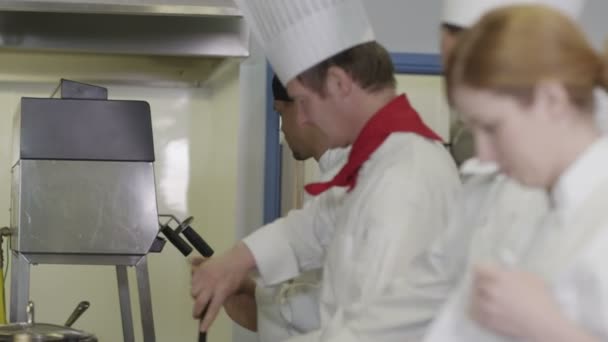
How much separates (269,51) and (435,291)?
2.07 ft

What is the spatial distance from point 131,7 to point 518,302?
1997 millimetres

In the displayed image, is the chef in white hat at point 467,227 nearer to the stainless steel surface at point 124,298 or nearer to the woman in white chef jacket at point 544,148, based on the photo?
the woman in white chef jacket at point 544,148

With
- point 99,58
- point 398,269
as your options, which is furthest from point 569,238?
point 99,58

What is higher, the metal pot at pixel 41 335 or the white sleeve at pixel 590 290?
the white sleeve at pixel 590 290

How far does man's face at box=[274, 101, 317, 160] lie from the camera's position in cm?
221

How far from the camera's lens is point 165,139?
11.6 ft

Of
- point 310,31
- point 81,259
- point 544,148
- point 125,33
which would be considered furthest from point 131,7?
point 544,148

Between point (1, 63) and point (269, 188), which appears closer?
point (269, 188)

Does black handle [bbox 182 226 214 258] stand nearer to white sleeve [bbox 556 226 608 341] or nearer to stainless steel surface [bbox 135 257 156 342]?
stainless steel surface [bbox 135 257 156 342]

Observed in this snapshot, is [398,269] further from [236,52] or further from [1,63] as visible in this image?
[1,63]

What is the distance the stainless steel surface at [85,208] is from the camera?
2.34m

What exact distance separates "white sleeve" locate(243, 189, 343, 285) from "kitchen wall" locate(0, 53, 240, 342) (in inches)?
52.7

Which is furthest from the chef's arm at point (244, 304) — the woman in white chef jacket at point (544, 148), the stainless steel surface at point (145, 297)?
the woman in white chef jacket at point (544, 148)

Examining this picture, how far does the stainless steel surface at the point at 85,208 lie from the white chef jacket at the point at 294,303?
42cm
